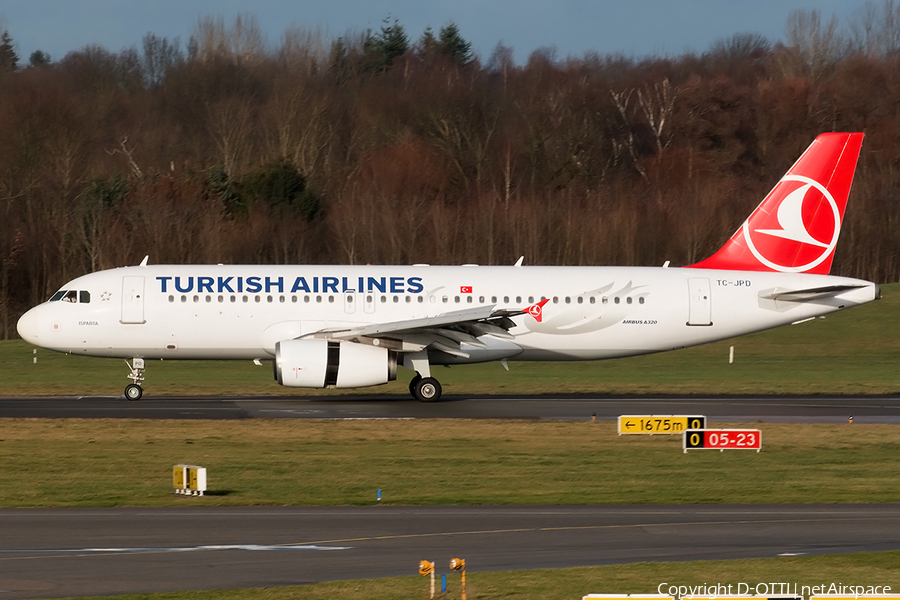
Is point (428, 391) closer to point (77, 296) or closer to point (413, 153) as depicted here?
point (77, 296)

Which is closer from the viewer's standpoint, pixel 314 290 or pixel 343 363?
pixel 343 363

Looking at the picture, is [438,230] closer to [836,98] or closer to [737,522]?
[836,98]

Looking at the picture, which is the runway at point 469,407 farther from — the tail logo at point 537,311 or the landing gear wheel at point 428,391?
the tail logo at point 537,311

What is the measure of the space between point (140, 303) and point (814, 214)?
19628mm

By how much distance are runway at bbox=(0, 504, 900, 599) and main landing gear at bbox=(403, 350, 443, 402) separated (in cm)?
1483

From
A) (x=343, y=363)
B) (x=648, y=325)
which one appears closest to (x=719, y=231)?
(x=648, y=325)

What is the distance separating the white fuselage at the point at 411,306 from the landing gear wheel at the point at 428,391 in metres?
0.71

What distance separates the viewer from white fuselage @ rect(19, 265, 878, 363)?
1300 inches

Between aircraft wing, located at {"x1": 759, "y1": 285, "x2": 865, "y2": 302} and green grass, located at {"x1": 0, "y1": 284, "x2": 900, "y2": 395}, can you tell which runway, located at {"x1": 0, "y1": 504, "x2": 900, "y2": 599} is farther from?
green grass, located at {"x1": 0, "y1": 284, "x2": 900, "y2": 395}

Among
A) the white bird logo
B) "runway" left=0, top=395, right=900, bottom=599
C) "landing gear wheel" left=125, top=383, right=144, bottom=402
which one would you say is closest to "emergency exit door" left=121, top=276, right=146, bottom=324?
"landing gear wheel" left=125, top=383, right=144, bottom=402

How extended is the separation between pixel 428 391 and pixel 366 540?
17812 millimetres

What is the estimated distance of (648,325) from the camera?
34.5 metres

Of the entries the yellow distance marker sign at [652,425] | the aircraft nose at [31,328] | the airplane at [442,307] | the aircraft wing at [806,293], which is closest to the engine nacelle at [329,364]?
the airplane at [442,307]

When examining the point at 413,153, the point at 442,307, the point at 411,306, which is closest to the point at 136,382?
the point at 411,306
